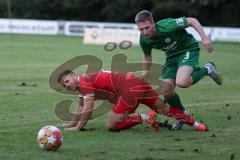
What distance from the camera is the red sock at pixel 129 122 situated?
36.0 feet

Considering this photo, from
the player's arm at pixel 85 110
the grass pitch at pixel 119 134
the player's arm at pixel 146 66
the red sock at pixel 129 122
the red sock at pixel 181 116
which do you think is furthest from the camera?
the player's arm at pixel 146 66

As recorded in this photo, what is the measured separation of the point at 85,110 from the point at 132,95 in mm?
929

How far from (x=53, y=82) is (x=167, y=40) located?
8144 mm

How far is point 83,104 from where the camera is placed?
10992 mm

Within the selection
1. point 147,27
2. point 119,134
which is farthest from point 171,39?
point 119,134

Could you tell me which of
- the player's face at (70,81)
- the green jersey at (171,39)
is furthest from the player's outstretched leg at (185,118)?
the player's face at (70,81)

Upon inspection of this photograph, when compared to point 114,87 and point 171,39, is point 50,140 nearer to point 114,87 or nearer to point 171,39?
point 114,87

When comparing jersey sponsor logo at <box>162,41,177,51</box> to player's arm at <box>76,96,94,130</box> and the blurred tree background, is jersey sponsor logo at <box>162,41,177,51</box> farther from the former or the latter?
the blurred tree background

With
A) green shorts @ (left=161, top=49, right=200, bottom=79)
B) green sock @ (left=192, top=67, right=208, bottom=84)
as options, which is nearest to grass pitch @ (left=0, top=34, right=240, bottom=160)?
green sock @ (left=192, top=67, right=208, bottom=84)

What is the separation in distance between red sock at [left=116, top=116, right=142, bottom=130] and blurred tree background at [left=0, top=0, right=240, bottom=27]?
57923mm

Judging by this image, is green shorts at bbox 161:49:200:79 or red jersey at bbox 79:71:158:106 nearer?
red jersey at bbox 79:71:158:106

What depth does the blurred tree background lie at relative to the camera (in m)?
68.9

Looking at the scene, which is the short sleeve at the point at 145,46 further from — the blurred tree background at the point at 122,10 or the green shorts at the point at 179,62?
the blurred tree background at the point at 122,10

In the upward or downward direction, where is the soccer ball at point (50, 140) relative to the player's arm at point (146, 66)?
downward
